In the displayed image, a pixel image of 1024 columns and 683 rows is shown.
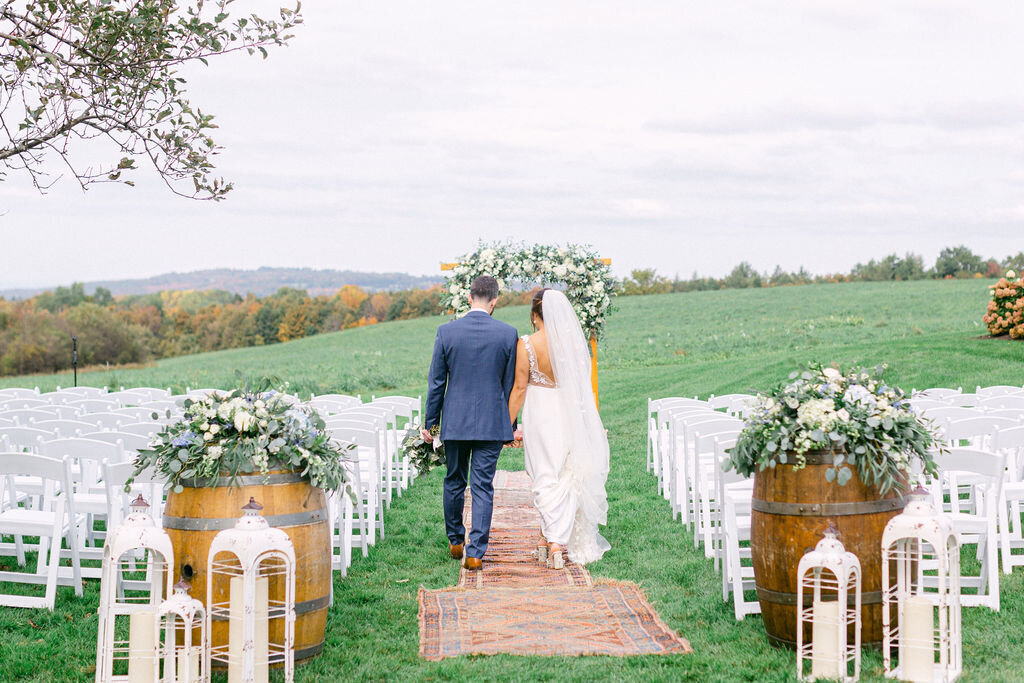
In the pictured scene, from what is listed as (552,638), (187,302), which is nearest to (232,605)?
(552,638)

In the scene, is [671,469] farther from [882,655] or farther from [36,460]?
[36,460]

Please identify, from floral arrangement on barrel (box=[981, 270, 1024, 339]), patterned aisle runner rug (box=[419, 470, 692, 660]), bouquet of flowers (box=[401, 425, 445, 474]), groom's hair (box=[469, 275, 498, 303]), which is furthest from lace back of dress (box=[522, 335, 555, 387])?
floral arrangement on barrel (box=[981, 270, 1024, 339])

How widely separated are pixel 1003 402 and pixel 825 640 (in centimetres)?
655

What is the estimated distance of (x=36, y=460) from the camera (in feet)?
18.8

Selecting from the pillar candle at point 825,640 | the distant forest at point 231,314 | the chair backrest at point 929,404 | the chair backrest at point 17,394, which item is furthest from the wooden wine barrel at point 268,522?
the distant forest at point 231,314

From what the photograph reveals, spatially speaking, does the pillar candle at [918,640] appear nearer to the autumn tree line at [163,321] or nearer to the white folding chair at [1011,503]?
the white folding chair at [1011,503]

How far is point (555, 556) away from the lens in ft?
22.8

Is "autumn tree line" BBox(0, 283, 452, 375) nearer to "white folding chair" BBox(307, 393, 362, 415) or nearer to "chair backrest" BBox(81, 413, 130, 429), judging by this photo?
"white folding chair" BBox(307, 393, 362, 415)

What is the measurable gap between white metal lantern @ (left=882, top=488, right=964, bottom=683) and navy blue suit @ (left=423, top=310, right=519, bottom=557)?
10.1ft

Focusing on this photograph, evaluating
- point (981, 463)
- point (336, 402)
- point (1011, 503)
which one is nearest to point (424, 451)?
point (981, 463)

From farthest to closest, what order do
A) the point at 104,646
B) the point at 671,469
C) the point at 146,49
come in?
1. the point at 671,469
2. the point at 146,49
3. the point at 104,646

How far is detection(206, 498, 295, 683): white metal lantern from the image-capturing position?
4.15m

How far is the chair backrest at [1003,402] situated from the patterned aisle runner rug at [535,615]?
5.30m

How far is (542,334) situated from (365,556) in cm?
224
